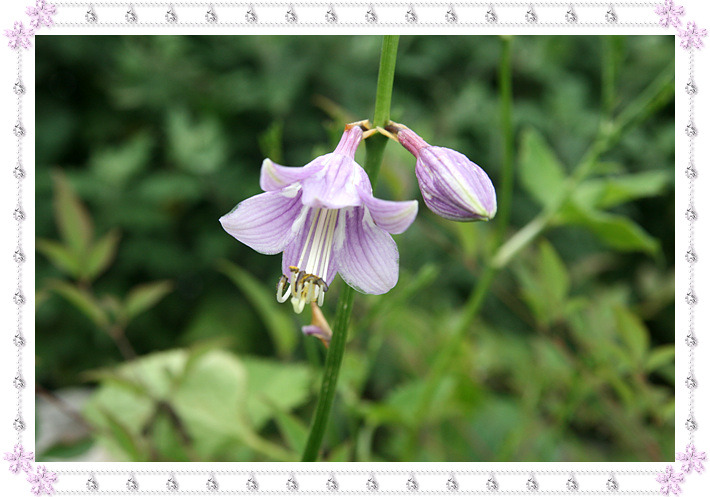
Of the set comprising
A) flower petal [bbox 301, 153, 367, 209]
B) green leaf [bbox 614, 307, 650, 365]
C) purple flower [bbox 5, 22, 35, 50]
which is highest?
purple flower [bbox 5, 22, 35, 50]

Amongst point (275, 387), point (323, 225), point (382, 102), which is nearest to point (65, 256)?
point (275, 387)

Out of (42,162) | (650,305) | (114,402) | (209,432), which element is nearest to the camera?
(209,432)

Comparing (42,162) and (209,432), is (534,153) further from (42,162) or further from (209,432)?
(42,162)

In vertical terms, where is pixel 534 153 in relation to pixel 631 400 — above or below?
above

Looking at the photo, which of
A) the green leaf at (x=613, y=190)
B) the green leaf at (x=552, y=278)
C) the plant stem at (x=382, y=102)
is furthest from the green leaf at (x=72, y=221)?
the green leaf at (x=613, y=190)
